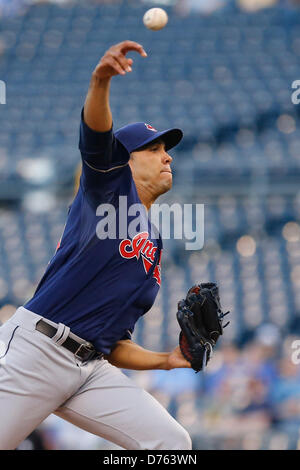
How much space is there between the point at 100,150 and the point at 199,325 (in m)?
0.71

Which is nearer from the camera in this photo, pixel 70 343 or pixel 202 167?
pixel 70 343

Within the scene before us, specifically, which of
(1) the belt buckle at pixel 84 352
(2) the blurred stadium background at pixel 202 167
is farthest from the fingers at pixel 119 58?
(2) the blurred stadium background at pixel 202 167

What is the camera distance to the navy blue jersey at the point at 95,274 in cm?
227

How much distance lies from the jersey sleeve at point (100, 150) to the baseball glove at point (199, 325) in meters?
0.54

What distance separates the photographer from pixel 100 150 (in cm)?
210

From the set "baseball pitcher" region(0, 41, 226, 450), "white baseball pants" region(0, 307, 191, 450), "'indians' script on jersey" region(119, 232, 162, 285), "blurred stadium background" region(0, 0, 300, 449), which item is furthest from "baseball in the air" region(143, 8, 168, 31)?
"blurred stadium background" region(0, 0, 300, 449)

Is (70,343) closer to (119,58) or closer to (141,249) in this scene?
(141,249)

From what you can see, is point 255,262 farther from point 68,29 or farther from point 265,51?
point 68,29

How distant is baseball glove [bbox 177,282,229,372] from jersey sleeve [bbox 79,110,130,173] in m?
0.54

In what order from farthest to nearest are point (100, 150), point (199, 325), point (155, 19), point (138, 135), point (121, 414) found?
point (155, 19) < point (138, 135) < point (199, 325) < point (121, 414) < point (100, 150)

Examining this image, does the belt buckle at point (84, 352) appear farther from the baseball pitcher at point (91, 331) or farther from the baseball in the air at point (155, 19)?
the baseball in the air at point (155, 19)

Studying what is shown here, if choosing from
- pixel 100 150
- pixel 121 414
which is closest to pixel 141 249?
pixel 100 150

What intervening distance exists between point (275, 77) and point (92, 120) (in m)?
8.34

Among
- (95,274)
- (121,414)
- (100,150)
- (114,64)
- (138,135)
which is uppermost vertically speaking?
(114,64)
